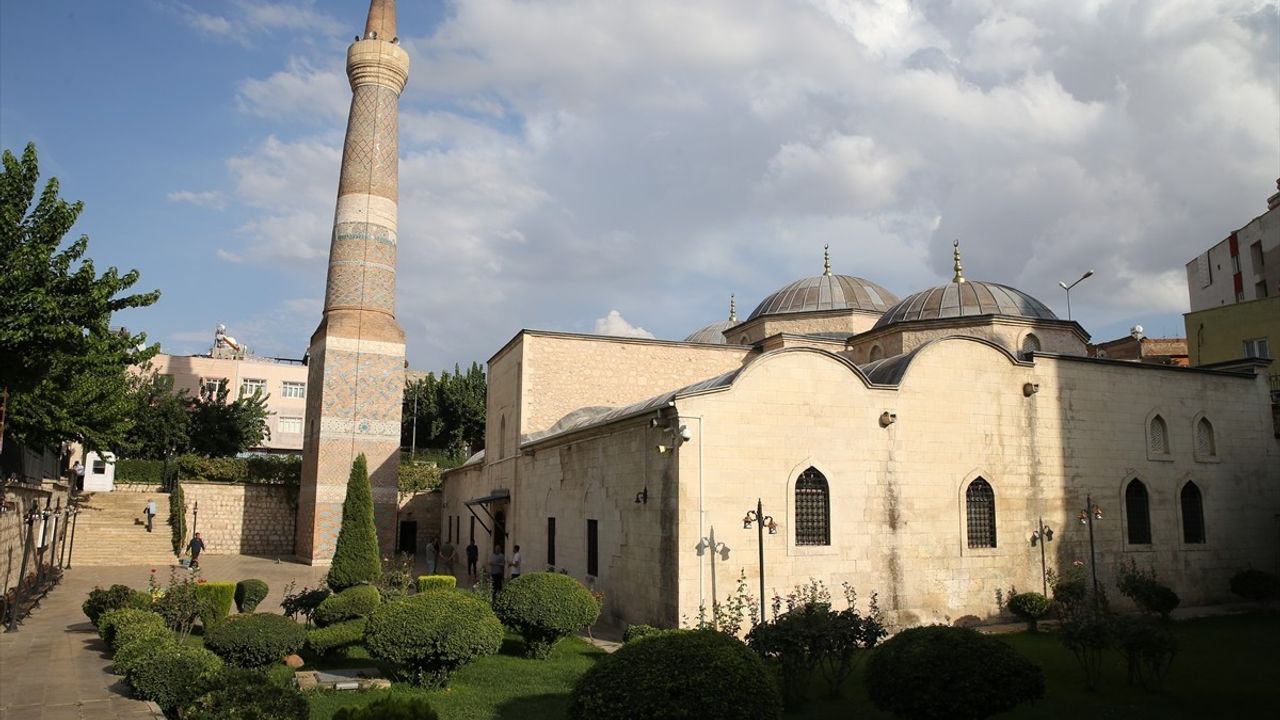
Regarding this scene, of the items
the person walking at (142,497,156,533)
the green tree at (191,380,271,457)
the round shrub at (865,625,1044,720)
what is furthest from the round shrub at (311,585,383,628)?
the green tree at (191,380,271,457)

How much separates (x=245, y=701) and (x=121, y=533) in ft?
85.4

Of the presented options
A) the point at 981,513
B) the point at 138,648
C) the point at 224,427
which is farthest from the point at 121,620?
the point at 224,427

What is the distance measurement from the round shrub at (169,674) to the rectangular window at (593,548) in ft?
24.8

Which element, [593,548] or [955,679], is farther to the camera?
[593,548]

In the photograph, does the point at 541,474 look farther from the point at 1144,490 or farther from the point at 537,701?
the point at 1144,490

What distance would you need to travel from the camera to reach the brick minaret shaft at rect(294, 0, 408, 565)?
25656mm

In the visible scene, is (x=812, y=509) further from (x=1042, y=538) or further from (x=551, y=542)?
(x=551, y=542)

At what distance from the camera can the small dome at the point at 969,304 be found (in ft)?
63.8

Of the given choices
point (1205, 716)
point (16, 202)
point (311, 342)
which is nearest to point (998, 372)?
point (1205, 716)

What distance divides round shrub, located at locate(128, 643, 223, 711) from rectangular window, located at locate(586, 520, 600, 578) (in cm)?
756

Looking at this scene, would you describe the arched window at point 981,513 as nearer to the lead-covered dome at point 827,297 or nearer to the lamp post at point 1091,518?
the lamp post at point 1091,518

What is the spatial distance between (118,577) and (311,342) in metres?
8.73

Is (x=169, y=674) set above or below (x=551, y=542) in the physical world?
below

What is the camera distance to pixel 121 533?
90.7ft
